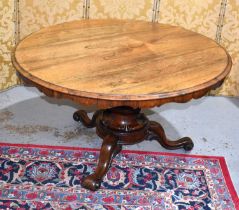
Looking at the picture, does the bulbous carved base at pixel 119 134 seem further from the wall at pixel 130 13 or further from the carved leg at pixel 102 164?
the wall at pixel 130 13

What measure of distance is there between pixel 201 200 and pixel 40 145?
956 millimetres

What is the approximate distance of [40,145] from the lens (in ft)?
7.73

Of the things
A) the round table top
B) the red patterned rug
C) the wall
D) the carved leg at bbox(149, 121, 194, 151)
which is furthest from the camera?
the wall

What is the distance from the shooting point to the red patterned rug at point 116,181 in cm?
195

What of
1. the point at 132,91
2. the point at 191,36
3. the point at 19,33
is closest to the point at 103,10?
the point at 19,33

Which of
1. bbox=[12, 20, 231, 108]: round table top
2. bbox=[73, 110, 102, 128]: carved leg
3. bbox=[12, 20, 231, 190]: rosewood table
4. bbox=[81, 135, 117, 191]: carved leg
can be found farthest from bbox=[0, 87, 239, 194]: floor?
bbox=[12, 20, 231, 108]: round table top

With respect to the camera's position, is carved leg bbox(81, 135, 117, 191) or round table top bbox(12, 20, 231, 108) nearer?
round table top bbox(12, 20, 231, 108)

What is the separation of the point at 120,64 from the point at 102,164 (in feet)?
1.81

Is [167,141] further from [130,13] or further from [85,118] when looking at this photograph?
[130,13]

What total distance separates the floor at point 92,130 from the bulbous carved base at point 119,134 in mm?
81

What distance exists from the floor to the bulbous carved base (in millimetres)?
81

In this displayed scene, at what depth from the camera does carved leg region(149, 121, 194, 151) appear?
2324mm

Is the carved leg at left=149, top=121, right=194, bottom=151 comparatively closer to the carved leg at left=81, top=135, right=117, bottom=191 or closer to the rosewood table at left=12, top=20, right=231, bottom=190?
the rosewood table at left=12, top=20, right=231, bottom=190

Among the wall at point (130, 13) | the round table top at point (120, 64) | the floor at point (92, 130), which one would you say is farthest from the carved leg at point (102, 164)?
the wall at point (130, 13)
